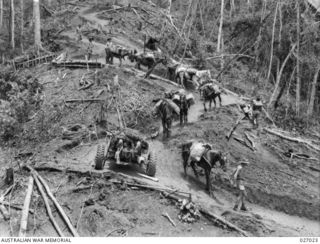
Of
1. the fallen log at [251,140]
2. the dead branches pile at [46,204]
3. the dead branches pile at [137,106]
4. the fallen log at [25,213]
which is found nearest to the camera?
the fallen log at [25,213]

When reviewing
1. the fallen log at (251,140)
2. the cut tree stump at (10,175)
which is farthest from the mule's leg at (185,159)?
the cut tree stump at (10,175)

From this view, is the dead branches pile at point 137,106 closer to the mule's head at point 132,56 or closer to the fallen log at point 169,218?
the mule's head at point 132,56

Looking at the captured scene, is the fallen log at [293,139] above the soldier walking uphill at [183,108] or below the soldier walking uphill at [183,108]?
below

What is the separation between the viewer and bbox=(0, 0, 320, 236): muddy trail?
9.83m

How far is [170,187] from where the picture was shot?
11438mm

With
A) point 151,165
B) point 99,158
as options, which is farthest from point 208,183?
point 99,158

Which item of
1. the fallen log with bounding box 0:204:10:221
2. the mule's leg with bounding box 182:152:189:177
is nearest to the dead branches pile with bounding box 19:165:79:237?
the fallen log with bounding box 0:204:10:221

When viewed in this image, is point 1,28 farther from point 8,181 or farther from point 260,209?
point 260,209

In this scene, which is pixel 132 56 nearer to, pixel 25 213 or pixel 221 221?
pixel 221 221

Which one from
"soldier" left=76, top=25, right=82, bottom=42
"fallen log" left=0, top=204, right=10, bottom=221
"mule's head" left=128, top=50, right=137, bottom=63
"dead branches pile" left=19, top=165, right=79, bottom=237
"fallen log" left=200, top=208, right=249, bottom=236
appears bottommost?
"fallen log" left=200, top=208, right=249, bottom=236

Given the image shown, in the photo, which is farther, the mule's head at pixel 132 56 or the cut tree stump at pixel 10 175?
the mule's head at pixel 132 56

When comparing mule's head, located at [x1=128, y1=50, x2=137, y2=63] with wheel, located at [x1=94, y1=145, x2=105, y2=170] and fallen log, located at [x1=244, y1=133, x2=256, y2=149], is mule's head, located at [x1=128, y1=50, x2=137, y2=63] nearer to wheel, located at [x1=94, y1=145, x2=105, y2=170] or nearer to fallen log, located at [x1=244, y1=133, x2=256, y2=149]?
fallen log, located at [x1=244, y1=133, x2=256, y2=149]

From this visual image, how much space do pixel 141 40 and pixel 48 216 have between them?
22227 mm

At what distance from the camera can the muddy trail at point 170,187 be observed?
983 centimetres
